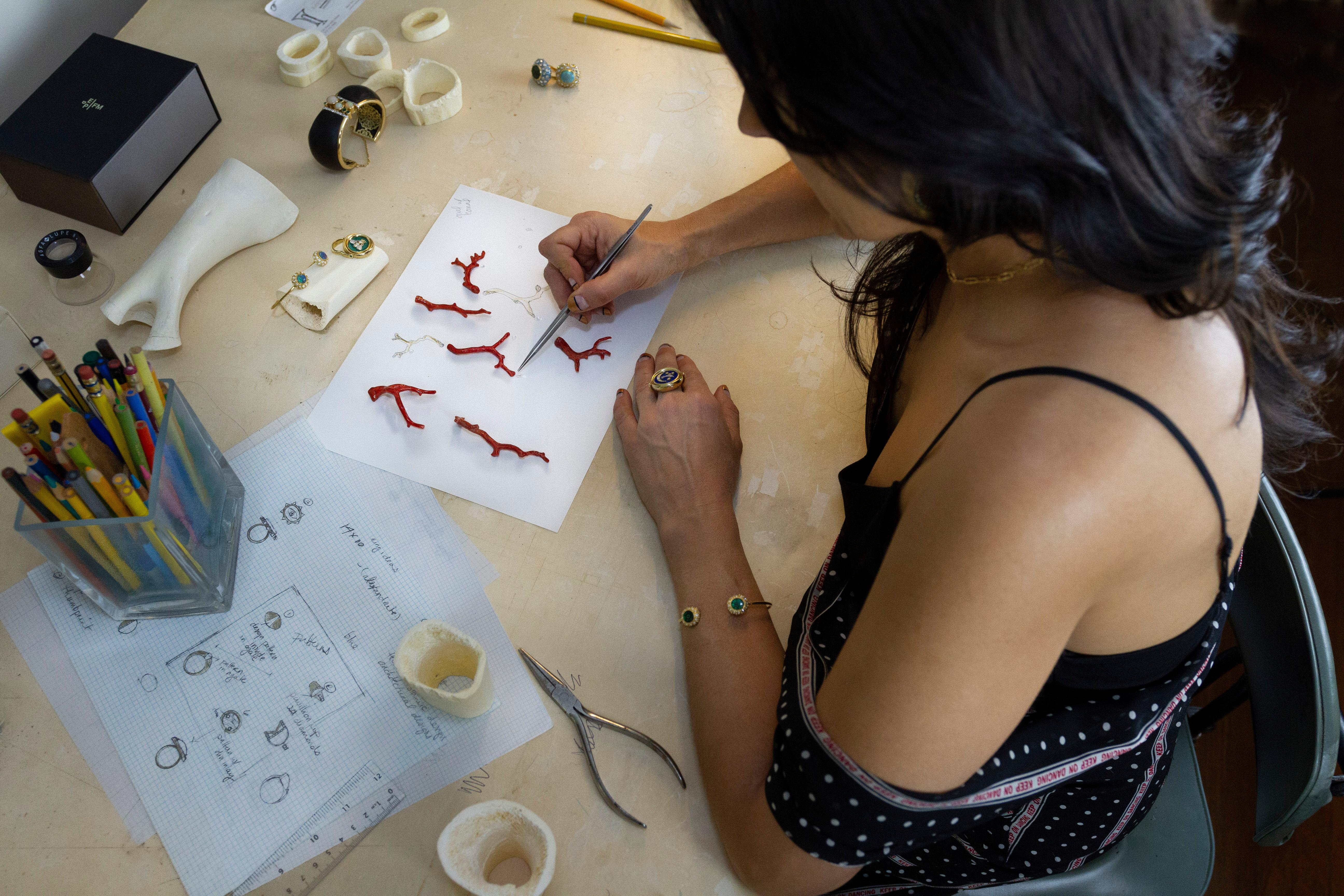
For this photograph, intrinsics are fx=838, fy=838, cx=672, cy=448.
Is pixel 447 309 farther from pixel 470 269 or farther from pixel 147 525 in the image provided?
pixel 147 525

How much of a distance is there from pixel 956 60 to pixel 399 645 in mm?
650

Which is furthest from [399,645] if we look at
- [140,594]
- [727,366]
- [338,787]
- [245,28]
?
[245,28]

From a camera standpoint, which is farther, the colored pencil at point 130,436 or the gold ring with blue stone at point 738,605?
the gold ring with blue stone at point 738,605

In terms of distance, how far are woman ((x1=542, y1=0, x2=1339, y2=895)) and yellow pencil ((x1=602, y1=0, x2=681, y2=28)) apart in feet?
2.12

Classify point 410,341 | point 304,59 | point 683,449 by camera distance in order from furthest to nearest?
point 304,59, point 410,341, point 683,449

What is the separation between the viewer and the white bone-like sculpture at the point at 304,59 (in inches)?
44.3

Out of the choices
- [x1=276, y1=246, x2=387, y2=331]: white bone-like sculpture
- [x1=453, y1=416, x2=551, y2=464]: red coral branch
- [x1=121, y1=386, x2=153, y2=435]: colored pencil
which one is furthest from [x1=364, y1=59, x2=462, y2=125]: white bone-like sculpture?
[x1=121, y1=386, x2=153, y2=435]: colored pencil

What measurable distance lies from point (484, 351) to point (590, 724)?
1.46 ft

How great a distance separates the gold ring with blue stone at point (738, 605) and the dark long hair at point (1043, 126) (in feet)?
1.28

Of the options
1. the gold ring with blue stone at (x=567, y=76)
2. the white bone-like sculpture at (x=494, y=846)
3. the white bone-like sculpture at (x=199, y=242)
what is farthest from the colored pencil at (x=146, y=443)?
the gold ring with blue stone at (x=567, y=76)

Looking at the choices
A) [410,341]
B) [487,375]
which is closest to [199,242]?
[410,341]

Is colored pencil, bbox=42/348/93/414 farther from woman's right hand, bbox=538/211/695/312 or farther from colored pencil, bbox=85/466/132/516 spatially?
woman's right hand, bbox=538/211/695/312

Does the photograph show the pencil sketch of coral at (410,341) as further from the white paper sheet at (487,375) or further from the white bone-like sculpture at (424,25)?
the white bone-like sculpture at (424,25)

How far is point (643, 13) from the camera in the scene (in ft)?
4.11
